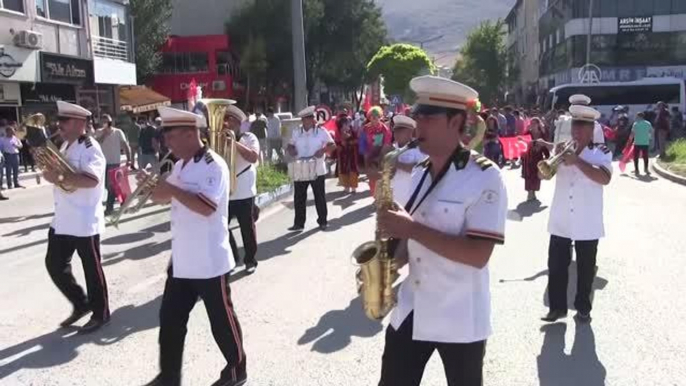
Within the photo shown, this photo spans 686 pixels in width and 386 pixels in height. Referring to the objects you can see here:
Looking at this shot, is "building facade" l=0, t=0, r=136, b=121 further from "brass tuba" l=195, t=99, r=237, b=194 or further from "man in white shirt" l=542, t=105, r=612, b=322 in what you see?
"man in white shirt" l=542, t=105, r=612, b=322

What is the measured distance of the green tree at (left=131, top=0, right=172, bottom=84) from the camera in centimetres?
4189

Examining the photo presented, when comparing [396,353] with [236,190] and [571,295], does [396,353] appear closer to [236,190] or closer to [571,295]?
[571,295]

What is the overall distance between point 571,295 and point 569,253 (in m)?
1.21

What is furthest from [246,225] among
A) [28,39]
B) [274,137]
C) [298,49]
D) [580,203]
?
[28,39]

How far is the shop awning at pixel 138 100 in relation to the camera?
33.4 meters

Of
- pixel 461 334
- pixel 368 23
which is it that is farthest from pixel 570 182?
pixel 368 23

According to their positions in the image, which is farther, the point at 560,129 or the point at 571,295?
the point at 560,129

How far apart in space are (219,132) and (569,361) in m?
3.66

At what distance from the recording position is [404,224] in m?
2.74

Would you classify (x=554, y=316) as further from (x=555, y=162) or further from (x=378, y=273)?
(x=378, y=273)

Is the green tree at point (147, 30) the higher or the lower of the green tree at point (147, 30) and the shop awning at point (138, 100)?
the higher

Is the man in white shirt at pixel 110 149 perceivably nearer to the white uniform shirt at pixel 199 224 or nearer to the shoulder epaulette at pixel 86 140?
the shoulder epaulette at pixel 86 140

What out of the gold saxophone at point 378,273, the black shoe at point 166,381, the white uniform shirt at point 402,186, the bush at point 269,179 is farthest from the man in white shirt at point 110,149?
the gold saxophone at point 378,273

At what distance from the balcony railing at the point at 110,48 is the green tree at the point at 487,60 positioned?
44.8 m
